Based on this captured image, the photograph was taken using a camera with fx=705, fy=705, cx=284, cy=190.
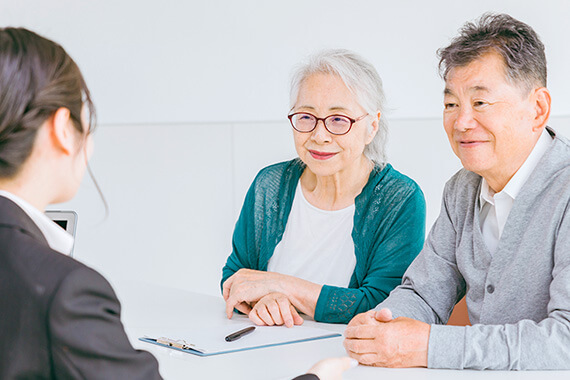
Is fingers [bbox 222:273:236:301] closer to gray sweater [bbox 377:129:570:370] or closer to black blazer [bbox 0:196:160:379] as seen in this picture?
gray sweater [bbox 377:129:570:370]

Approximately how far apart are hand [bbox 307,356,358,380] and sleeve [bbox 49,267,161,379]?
0.35 meters

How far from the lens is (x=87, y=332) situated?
87 cm

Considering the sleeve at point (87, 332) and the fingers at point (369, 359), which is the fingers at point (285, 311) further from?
the sleeve at point (87, 332)

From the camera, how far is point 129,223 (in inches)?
152

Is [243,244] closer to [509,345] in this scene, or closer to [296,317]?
[296,317]

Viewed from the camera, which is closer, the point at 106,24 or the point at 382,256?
the point at 382,256

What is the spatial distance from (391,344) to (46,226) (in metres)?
0.71

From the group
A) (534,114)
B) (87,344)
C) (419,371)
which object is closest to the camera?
(87,344)

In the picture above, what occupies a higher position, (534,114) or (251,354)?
(534,114)

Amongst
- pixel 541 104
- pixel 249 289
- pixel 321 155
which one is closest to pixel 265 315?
pixel 249 289

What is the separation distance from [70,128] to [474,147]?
0.98 meters

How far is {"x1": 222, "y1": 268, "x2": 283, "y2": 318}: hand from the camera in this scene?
1.87m

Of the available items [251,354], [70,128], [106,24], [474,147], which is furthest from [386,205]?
[106,24]

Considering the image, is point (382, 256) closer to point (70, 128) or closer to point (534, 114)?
point (534, 114)
